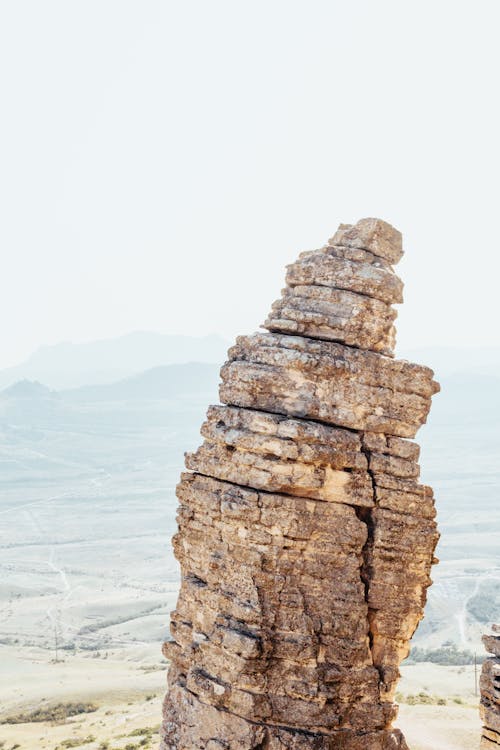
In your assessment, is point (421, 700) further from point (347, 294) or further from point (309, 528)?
point (347, 294)

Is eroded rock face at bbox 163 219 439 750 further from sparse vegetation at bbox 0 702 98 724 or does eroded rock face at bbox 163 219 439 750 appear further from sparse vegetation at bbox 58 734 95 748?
sparse vegetation at bbox 0 702 98 724

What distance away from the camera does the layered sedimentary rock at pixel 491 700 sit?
16.6 meters

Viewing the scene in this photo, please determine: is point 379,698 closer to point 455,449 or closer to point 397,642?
point 397,642

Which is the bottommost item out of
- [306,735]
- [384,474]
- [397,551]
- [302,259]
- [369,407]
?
[306,735]

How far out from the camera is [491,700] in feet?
55.4

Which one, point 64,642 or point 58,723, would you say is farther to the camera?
point 64,642

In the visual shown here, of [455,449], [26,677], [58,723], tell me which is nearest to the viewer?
[58,723]

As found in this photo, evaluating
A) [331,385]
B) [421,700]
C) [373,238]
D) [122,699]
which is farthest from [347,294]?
[122,699]

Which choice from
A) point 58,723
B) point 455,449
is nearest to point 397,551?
point 58,723

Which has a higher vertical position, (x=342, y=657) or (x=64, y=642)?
(x=342, y=657)

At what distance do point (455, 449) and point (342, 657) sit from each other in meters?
178

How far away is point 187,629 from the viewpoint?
16.9 m

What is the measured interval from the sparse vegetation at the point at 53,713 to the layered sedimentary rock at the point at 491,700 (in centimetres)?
2816

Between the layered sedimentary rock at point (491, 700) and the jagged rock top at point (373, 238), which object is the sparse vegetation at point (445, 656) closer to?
the layered sedimentary rock at point (491, 700)
